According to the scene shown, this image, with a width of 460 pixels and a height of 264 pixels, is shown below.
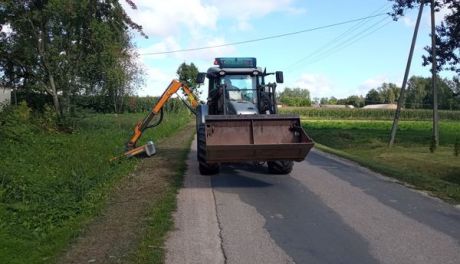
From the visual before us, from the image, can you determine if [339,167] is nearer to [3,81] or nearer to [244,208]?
[244,208]

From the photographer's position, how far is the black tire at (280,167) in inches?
531

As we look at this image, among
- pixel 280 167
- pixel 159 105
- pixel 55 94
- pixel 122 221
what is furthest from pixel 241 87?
pixel 55 94

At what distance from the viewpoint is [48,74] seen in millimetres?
24281

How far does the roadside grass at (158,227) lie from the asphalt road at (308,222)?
0.50 ft

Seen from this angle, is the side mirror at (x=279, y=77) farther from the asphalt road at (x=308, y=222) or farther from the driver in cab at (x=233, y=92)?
the asphalt road at (x=308, y=222)

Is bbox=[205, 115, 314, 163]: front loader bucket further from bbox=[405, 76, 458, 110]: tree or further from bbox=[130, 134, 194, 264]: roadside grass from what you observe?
bbox=[405, 76, 458, 110]: tree

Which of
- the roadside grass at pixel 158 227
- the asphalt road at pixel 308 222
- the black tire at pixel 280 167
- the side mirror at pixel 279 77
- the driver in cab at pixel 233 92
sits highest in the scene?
the side mirror at pixel 279 77

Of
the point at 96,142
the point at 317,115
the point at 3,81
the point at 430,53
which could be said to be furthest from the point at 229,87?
the point at 317,115

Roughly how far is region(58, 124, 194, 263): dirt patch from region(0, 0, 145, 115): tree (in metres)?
11.2

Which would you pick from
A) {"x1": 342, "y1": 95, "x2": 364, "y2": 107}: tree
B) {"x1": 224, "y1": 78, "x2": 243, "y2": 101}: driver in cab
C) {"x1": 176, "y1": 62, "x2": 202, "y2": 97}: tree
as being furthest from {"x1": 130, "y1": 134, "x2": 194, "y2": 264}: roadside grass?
{"x1": 342, "y1": 95, "x2": 364, "y2": 107}: tree

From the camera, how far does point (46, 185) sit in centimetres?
1109

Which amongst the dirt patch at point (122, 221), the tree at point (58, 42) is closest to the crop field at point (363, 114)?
the tree at point (58, 42)

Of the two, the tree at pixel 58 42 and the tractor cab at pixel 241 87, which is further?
the tree at pixel 58 42

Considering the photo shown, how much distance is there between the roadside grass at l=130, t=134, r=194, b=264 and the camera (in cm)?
641
